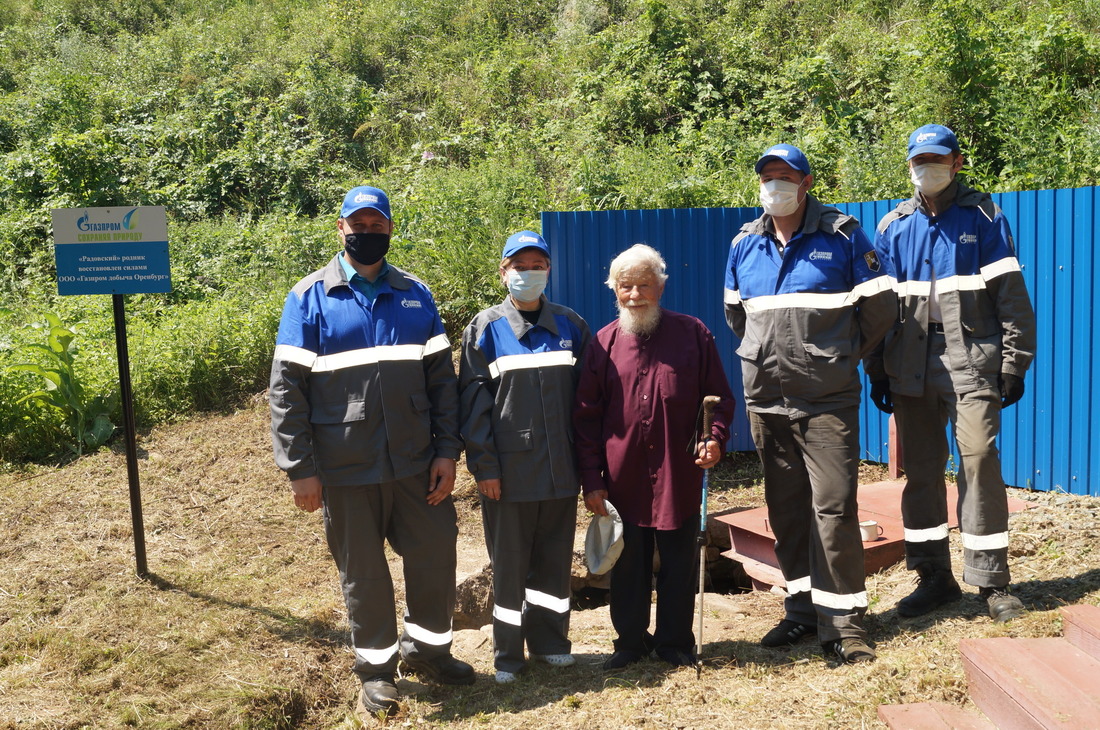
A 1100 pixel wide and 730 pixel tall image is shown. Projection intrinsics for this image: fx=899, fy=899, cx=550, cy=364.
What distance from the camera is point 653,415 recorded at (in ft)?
13.7

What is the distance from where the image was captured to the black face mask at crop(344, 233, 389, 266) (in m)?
4.12

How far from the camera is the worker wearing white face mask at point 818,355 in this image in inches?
161

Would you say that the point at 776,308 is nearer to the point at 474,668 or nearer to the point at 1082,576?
the point at 1082,576

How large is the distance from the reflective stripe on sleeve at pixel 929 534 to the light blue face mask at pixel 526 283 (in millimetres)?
2244

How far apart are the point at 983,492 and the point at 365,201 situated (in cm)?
317

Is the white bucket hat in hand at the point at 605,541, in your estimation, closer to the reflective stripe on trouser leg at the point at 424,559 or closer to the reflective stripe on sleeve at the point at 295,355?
the reflective stripe on trouser leg at the point at 424,559

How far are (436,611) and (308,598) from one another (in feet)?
5.08

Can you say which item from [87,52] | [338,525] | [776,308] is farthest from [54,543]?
[87,52]

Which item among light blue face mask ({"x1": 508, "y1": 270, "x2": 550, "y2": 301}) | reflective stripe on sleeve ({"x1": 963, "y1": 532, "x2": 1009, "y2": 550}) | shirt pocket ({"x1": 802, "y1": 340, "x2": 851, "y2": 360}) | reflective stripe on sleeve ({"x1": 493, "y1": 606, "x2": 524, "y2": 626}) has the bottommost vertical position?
reflective stripe on sleeve ({"x1": 493, "y1": 606, "x2": 524, "y2": 626})

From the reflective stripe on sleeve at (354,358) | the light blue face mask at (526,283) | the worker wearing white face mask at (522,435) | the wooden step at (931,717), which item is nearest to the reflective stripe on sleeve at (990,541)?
the wooden step at (931,717)

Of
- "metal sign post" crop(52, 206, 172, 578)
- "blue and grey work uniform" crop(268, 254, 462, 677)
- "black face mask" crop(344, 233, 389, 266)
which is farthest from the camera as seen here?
"metal sign post" crop(52, 206, 172, 578)

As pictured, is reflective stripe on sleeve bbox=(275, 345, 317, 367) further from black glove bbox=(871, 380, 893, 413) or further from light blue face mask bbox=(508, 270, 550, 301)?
black glove bbox=(871, 380, 893, 413)

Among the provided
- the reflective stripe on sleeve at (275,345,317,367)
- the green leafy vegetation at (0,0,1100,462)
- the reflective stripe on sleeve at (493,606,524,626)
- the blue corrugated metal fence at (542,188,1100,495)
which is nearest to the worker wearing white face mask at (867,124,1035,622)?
the reflective stripe on sleeve at (493,606,524,626)

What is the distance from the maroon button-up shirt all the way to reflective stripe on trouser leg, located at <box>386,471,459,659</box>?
73 centimetres
